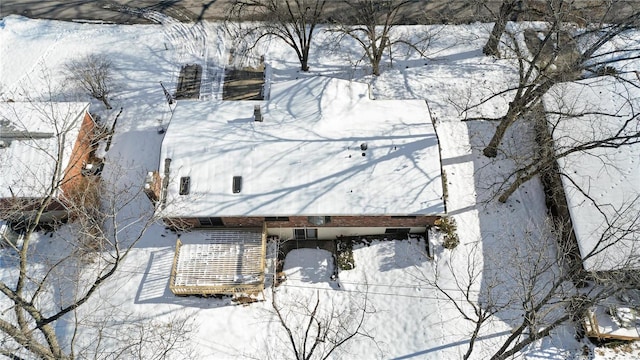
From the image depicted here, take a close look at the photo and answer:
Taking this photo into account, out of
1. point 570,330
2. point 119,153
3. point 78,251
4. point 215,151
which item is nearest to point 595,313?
point 570,330

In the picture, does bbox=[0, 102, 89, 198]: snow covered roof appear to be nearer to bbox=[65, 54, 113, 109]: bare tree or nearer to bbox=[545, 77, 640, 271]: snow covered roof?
bbox=[65, 54, 113, 109]: bare tree

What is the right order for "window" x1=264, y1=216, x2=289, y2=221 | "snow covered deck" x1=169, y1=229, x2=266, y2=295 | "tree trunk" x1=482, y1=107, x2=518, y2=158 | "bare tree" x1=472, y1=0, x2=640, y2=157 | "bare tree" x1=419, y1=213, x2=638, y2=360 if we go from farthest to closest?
"tree trunk" x1=482, y1=107, x2=518, y2=158 < "window" x1=264, y1=216, x2=289, y2=221 < "snow covered deck" x1=169, y1=229, x2=266, y2=295 < "bare tree" x1=419, y1=213, x2=638, y2=360 < "bare tree" x1=472, y1=0, x2=640, y2=157

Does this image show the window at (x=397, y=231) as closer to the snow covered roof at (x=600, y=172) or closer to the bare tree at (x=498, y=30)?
the snow covered roof at (x=600, y=172)

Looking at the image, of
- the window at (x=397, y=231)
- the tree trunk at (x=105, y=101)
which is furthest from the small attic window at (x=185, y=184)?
the window at (x=397, y=231)

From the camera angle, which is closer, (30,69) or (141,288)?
(141,288)

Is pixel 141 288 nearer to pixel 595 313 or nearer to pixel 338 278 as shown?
pixel 338 278

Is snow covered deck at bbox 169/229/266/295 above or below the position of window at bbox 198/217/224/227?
below

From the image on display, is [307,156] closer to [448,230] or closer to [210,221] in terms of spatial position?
[210,221]

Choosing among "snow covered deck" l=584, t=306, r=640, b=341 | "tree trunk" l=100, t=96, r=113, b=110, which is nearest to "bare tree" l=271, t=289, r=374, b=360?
"snow covered deck" l=584, t=306, r=640, b=341
